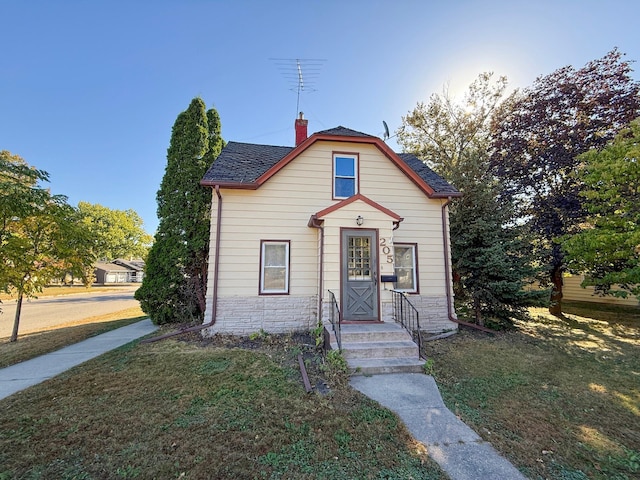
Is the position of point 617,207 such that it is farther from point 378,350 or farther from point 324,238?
point 324,238

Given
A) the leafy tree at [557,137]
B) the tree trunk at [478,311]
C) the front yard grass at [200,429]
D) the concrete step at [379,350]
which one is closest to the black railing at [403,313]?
the concrete step at [379,350]

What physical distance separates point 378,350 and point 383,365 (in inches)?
15.2

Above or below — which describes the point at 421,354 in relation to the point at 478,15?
below

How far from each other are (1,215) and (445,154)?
62.1 feet

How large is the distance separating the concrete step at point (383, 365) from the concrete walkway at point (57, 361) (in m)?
5.86

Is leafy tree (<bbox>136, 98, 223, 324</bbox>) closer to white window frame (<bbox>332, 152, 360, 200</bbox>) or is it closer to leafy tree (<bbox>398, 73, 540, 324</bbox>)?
white window frame (<bbox>332, 152, 360, 200</bbox>)

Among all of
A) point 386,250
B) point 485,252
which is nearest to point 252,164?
point 386,250

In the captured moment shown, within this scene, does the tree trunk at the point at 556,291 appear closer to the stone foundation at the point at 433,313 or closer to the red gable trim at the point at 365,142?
the stone foundation at the point at 433,313

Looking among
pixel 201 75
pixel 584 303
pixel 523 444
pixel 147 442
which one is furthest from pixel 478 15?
pixel 584 303

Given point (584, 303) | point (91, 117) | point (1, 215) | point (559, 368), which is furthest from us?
point (584, 303)

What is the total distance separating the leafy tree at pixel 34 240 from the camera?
6.52m

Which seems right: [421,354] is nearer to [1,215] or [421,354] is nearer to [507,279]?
[507,279]

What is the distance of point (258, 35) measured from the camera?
9328mm

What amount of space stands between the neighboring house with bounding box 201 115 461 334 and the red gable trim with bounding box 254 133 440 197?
3 cm
